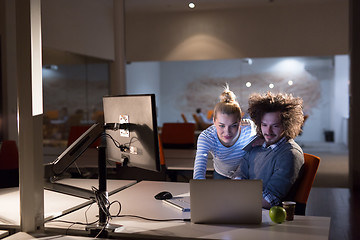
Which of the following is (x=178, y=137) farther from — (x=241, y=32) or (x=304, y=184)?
(x=241, y=32)

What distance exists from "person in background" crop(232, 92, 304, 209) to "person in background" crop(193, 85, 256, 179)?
0.24ft

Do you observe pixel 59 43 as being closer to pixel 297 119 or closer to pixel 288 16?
pixel 288 16

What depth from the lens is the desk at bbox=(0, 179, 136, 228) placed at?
229cm

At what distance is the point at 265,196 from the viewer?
8.59ft

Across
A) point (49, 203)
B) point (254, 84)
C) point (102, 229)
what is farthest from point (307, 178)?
point (254, 84)

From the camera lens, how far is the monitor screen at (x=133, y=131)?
2.22 m

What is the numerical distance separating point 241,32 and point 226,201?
22.4 ft

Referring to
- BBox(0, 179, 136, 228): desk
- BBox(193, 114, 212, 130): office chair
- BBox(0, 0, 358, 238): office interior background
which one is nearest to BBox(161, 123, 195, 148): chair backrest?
BBox(0, 0, 358, 238): office interior background

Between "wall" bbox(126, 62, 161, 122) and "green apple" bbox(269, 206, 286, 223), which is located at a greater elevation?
"wall" bbox(126, 62, 161, 122)

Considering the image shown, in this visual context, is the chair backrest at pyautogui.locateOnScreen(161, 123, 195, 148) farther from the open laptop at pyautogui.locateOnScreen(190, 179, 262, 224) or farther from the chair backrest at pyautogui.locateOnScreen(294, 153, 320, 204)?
the open laptop at pyautogui.locateOnScreen(190, 179, 262, 224)

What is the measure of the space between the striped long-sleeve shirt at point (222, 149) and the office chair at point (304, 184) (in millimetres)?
392

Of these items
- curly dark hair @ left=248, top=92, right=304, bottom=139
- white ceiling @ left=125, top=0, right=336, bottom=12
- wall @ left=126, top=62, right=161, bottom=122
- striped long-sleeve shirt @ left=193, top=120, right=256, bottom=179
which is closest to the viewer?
curly dark hair @ left=248, top=92, right=304, bottom=139

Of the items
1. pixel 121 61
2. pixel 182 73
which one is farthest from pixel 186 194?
pixel 182 73

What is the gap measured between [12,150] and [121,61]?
11.0 ft
